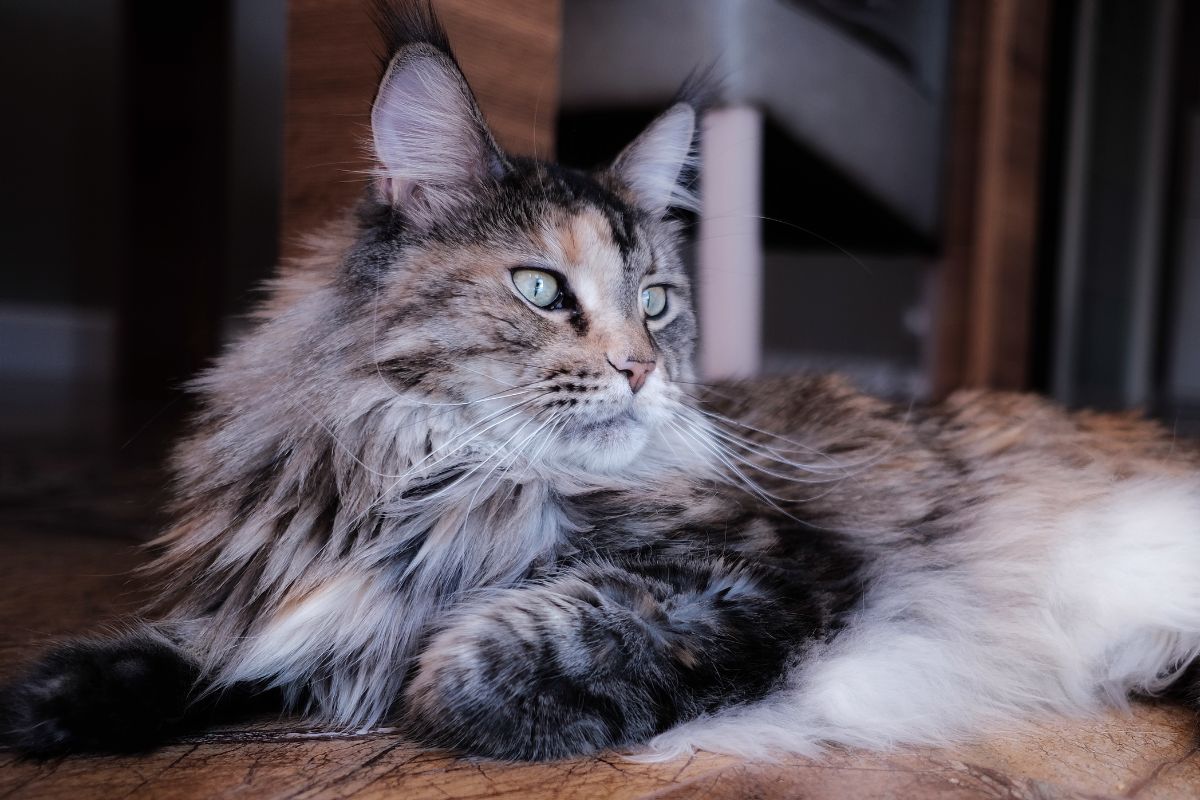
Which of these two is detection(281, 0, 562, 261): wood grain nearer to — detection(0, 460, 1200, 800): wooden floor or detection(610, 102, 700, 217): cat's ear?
detection(610, 102, 700, 217): cat's ear

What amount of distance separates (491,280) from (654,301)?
11.2 inches

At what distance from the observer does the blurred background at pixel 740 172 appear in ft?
6.53

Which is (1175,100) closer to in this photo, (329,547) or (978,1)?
(978,1)

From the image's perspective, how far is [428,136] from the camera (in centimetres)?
111

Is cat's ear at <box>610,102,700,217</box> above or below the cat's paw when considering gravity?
above

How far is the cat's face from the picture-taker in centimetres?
102

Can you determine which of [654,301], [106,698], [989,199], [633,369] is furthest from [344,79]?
[989,199]

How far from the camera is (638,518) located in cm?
106

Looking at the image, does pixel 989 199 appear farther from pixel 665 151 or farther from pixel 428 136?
pixel 428 136

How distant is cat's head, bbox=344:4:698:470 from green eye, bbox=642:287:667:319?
0.20 ft

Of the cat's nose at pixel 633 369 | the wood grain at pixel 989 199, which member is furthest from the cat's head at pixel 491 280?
the wood grain at pixel 989 199

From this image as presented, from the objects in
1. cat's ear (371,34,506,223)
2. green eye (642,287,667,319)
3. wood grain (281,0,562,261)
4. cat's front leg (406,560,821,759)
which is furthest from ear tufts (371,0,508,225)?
cat's front leg (406,560,821,759)

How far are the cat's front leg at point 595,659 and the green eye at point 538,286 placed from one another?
0.30 meters

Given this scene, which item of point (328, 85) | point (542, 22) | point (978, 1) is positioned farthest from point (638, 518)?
point (978, 1)
